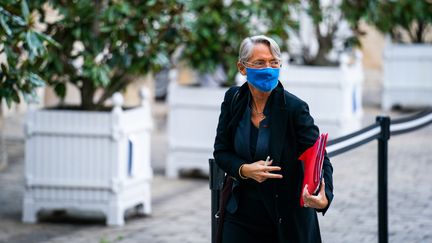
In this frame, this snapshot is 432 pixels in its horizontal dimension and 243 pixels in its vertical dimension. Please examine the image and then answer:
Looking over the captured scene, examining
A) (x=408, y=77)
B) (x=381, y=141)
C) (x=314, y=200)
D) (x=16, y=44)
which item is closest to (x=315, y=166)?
(x=314, y=200)

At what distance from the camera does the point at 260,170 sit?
4.89m

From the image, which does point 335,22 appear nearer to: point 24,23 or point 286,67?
point 286,67

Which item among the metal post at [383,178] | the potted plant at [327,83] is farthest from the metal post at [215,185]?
the potted plant at [327,83]

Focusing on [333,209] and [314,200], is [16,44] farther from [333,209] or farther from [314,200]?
[314,200]

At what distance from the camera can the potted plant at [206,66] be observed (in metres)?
12.2

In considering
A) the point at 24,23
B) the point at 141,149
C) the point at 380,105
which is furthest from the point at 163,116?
the point at 24,23

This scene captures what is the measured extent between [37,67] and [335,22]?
7854 mm

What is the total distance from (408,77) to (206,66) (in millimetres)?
8575

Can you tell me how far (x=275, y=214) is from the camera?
5.00 m

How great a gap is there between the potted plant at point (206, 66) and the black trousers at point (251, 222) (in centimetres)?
696

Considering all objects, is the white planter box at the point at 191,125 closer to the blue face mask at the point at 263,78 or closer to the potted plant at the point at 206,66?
the potted plant at the point at 206,66

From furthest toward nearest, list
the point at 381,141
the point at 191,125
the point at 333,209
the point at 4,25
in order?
1. the point at 191,125
2. the point at 381,141
3. the point at 4,25
4. the point at 333,209

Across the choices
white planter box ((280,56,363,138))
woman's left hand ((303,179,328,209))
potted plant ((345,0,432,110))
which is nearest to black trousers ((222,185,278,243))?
woman's left hand ((303,179,328,209))

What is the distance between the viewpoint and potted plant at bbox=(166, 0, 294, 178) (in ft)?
40.2
